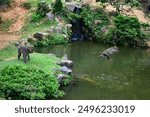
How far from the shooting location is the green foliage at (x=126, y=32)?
40344 mm

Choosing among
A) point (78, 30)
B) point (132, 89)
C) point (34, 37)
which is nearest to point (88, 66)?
point (132, 89)

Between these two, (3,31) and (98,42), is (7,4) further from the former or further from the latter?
(98,42)

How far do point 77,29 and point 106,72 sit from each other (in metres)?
13.4

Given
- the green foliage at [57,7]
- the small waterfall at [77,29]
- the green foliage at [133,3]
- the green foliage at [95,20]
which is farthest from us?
the green foliage at [133,3]

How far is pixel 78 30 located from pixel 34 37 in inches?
236

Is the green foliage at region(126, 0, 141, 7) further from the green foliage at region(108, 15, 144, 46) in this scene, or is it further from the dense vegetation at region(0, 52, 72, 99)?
the dense vegetation at region(0, 52, 72, 99)

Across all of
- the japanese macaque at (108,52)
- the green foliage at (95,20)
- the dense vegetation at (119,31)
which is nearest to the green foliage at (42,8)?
the green foliage at (95,20)

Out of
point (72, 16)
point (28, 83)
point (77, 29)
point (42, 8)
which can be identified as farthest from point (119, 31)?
point (28, 83)

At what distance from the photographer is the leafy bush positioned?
80.4 ft

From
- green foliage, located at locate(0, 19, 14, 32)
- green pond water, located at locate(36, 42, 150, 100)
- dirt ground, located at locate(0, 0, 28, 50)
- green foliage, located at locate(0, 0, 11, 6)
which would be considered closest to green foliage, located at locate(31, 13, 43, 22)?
dirt ground, located at locate(0, 0, 28, 50)

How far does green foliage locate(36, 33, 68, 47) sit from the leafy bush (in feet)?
40.6

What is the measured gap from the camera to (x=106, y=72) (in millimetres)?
30859

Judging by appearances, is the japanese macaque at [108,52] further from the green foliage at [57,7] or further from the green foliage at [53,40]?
the green foliage at [57,7]

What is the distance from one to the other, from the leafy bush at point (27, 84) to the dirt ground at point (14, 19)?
37.1ft
